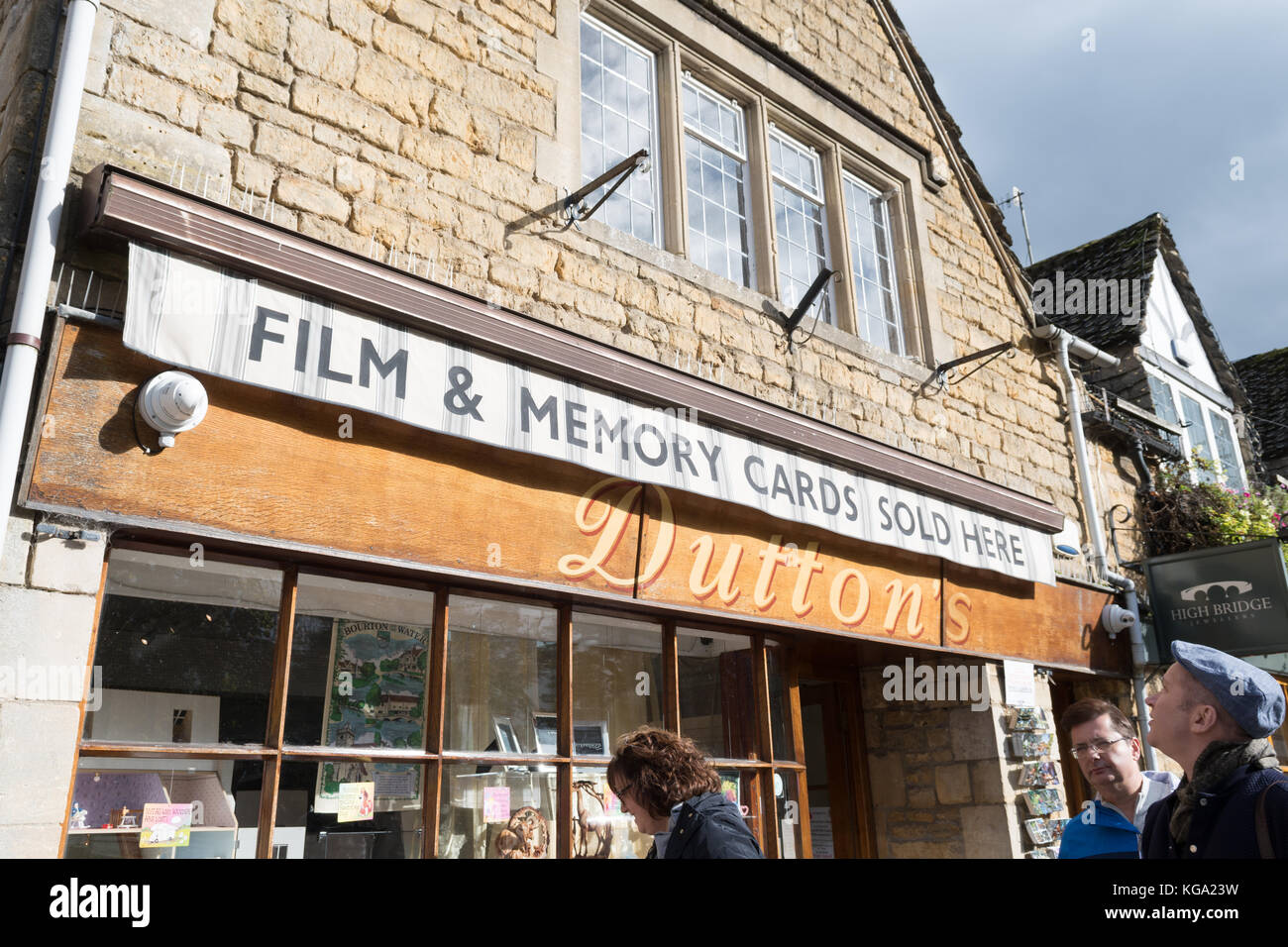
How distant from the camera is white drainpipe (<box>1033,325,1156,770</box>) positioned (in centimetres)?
794

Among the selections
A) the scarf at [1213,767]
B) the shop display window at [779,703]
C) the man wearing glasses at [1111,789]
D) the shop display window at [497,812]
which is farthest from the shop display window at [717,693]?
the scarf at [1213,767]

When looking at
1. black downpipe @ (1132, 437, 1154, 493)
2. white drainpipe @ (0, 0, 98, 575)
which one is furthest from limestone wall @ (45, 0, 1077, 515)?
black downpipe @ (1132, 437, 1154, 493)

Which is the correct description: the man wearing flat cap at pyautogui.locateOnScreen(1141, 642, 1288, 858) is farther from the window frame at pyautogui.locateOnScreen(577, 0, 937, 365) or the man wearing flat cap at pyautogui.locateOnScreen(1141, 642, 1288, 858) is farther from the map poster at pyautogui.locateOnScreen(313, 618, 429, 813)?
the window frame at pyautogui.locateOnScreen(577, 0, 937, 365)

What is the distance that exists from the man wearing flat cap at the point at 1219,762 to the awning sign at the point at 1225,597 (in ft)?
19.8

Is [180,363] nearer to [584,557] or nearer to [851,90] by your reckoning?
[584,557]

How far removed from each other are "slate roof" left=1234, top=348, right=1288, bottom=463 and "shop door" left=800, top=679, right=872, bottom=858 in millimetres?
10660

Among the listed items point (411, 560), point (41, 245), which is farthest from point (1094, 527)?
point (41, 245)

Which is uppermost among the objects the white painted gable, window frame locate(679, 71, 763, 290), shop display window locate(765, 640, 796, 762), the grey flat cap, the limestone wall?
the white painted gable

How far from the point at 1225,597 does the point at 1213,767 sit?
7028 millimetres

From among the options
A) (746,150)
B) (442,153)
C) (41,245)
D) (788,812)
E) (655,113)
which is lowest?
(788,812)

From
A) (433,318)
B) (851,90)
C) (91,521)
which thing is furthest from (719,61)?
(91,521)

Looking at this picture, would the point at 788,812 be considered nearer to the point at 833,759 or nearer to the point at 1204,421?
the point at 833,759

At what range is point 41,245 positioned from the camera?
3105 mm
